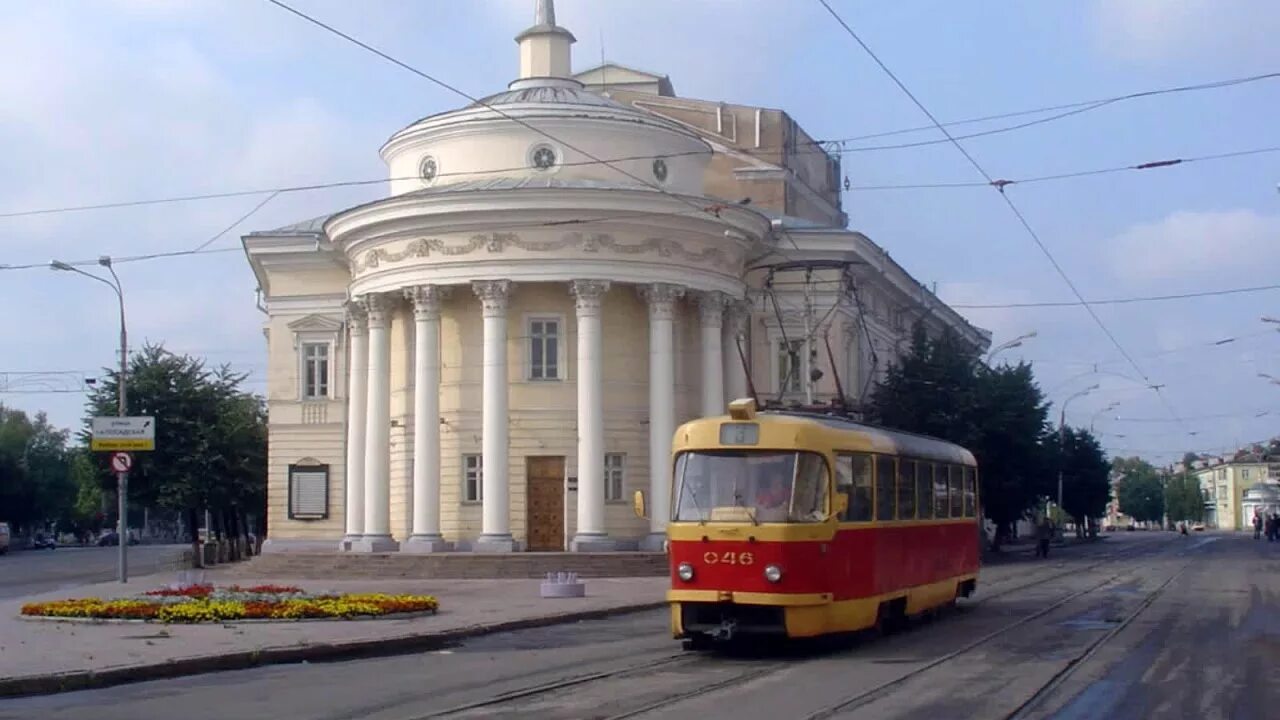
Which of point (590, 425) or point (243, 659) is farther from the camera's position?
point (590, 425)

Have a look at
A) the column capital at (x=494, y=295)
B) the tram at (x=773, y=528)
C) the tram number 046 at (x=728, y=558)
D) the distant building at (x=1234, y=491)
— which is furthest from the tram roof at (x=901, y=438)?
the distant building at (x=1234, y=491)

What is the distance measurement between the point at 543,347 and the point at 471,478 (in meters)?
4.16

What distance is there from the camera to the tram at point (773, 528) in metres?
17.2

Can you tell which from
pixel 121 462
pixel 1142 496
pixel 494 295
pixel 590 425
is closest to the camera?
pixel 121 462

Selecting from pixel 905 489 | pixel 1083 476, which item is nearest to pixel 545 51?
pixel 905 489

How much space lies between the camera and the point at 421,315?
41156mm

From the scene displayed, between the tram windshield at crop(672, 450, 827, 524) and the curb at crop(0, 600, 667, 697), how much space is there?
173 inches

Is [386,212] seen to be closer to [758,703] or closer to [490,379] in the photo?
[490,379]

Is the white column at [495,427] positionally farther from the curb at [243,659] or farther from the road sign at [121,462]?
the curb at [243,659]

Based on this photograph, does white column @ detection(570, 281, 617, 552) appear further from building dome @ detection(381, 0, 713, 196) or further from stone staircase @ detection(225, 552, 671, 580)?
building dome @ detection(381, 0, 713, 196)

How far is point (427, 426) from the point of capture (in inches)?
1603

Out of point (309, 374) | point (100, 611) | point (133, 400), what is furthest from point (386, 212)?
point (100, 611)

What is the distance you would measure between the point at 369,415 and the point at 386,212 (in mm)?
5884

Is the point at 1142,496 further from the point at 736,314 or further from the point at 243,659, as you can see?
the point at 243,659
